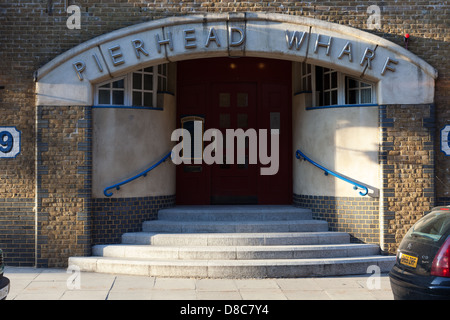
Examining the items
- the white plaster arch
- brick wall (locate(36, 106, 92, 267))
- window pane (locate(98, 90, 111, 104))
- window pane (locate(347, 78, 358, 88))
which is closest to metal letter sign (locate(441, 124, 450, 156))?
the white plaster arch

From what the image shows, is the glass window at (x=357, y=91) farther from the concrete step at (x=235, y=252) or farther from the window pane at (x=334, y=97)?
the concrete step at (x=235, y=252)

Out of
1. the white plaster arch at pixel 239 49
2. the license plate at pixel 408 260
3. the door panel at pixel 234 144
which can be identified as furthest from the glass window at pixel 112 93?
the license plate at pixel 408 260

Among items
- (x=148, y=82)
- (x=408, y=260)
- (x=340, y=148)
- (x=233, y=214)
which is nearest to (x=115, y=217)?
(x=233, y=214)

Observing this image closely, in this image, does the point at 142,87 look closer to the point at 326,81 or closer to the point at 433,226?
the point at 326,81

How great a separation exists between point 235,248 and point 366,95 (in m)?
3.98

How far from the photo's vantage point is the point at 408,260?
6.28m

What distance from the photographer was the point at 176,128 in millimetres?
11883

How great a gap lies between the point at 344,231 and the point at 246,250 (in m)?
2.15

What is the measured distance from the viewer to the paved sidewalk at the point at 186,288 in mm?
7770

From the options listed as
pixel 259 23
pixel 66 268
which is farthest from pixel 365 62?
pixel 66 268

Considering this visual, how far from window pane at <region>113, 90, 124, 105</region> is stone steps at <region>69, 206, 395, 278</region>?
238 centimetres

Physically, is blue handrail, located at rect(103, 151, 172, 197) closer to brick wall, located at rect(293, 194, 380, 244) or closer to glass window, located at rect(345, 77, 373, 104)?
brick wall, located at rect(293, 194, 380, 244)

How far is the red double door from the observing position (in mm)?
12023

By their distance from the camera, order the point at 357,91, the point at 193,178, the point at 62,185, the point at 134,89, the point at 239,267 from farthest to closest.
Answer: the point at 193,178
the point at 134,89
the point at 357,91
the point at 62,185
the point at 239,267
